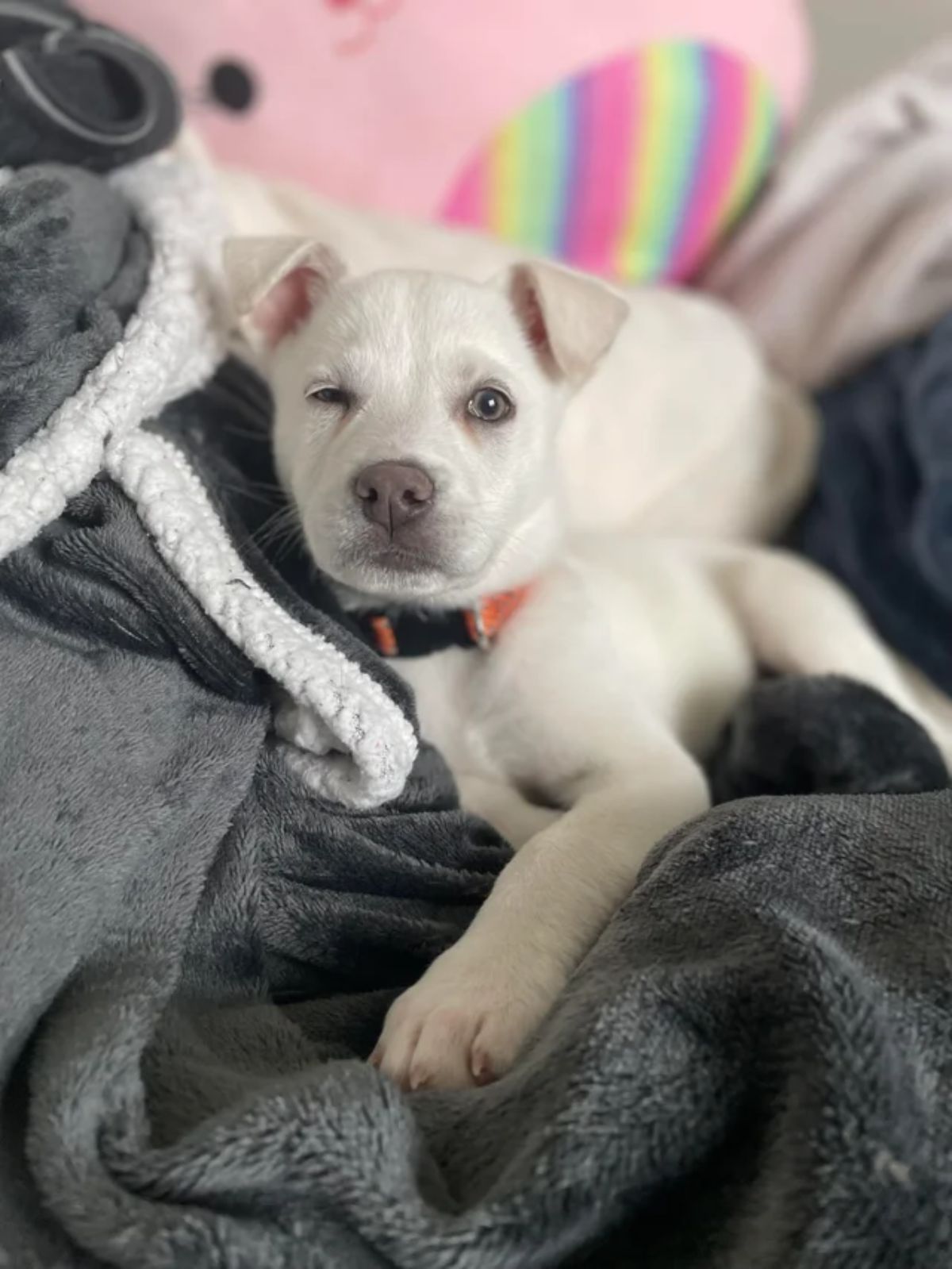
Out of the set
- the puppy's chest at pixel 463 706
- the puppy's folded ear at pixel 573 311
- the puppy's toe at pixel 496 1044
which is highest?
Result: the puppy's folded ear at pixel 573 311

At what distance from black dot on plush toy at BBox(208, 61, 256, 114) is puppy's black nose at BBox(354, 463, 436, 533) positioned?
103 cm

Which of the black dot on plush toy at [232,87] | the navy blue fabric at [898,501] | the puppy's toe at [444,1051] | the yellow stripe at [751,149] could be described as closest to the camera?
the puppy's toe at [444,1051]

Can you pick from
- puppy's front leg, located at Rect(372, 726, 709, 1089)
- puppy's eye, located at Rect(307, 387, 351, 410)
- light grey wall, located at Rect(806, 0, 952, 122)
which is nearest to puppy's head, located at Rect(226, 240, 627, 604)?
puppy's eye, located at Rect(307, 387, 351, 410)

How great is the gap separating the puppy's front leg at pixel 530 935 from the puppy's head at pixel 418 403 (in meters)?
0.31

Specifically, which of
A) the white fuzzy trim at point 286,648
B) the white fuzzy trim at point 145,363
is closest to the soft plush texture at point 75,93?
the white fuzzy trim at point 145,363

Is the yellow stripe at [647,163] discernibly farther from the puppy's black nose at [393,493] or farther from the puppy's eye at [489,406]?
the puppy's black nose at [393,493]

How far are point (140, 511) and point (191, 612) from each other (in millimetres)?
117

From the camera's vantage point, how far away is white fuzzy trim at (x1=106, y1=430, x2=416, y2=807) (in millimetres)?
1102

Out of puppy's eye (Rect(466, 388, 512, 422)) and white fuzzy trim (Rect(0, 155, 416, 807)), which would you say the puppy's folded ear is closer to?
puppy's eye (Rect(466, 388, 512, 422))

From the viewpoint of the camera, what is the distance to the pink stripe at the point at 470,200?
2047 millimetres

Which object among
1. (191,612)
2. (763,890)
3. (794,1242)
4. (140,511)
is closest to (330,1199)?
(794,1242)

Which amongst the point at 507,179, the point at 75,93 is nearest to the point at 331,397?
the point at 75,93

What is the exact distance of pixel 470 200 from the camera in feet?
6.81

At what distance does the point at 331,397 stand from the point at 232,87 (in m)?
0.84
